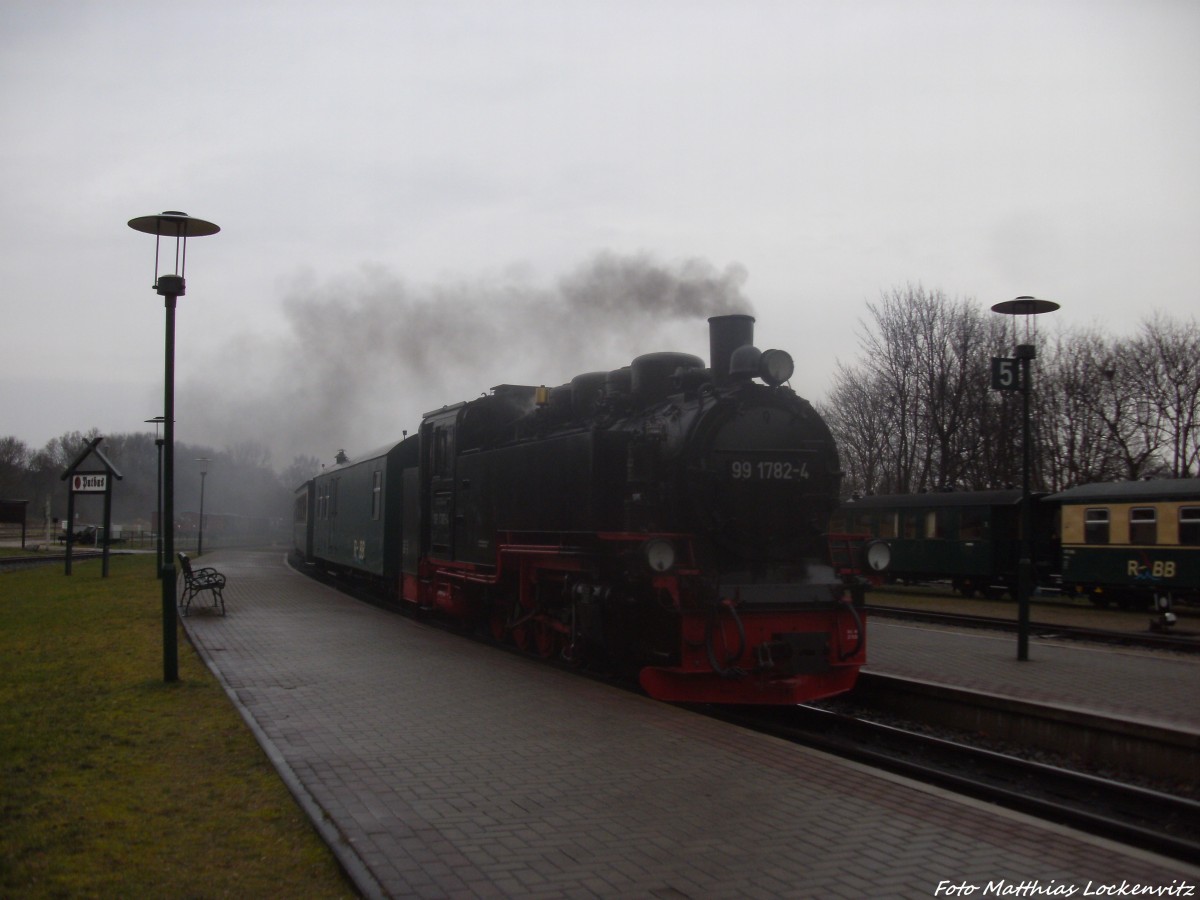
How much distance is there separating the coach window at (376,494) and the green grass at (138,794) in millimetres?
7597

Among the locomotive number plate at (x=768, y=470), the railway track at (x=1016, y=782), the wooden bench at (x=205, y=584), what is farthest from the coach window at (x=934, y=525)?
the wooden bench at (x=205, y=584)

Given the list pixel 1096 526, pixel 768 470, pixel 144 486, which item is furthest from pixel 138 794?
pixel 144 486

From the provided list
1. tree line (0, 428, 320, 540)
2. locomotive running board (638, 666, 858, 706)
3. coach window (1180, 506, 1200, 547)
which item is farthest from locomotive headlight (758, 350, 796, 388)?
tree line (0, 428, 320, 540)

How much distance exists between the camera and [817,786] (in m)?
5.97

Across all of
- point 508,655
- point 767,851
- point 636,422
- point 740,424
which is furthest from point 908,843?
point 508,655

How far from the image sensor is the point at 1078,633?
48.8 feet

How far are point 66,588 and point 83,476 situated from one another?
217 inches

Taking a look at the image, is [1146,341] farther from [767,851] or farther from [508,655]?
[767,851]

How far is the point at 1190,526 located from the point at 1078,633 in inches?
201

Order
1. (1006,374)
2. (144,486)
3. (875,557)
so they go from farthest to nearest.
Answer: (144,486) < (1006,374) < (875,557)

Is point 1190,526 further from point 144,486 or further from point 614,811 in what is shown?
point 144,486

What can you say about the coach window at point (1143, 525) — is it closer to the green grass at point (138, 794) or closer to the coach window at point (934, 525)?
the coach window at point (934, 525)

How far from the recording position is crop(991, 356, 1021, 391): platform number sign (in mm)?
11719

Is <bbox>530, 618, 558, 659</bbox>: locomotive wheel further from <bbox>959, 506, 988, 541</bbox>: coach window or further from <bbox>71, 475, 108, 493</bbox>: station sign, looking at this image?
<bbox>71, 475, 108, 493</bbox>: station sign
